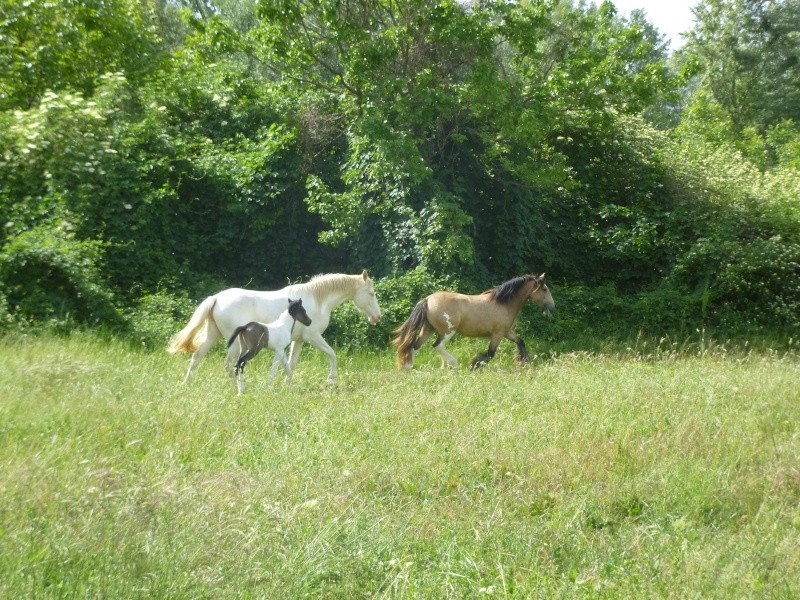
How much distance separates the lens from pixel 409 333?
12758 millimetres

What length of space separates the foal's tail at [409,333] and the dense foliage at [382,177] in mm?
1749

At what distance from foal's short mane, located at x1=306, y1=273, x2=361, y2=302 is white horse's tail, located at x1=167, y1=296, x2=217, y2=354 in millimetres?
1328

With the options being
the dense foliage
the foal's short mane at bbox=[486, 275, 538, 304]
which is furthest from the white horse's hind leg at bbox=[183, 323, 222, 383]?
the foal's short mane at bbox=[486, 275, 538, 304]

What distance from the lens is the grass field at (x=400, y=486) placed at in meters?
4.60

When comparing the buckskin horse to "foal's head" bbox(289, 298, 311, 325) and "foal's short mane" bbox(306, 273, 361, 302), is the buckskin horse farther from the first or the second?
"foal's head" bbox(289, 298, 311, 325)

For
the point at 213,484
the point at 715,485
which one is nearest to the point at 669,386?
the point at 715,485

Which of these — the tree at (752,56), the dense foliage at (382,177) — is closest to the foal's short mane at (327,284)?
the dense foliage at (382,177)

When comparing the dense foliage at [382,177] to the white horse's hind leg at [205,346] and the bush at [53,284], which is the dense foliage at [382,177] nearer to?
the bush at [53,284]

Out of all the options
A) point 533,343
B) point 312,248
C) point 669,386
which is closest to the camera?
point 669,386

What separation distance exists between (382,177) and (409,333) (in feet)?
15.0

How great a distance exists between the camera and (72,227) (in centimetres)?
1529

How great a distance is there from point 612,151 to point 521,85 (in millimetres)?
3320

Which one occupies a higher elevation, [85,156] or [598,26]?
[598,26]

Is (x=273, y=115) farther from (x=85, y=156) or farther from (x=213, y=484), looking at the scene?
(x=213, y=484)
